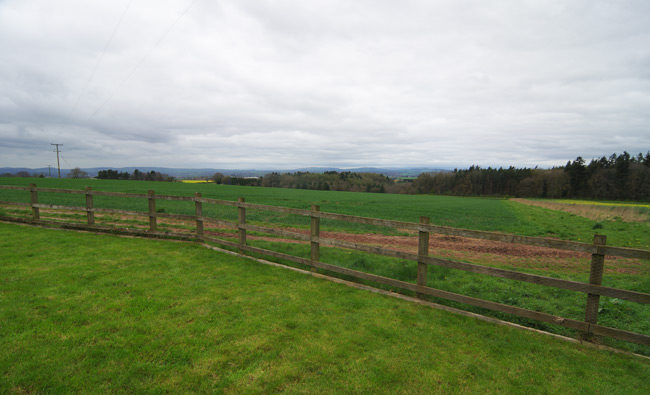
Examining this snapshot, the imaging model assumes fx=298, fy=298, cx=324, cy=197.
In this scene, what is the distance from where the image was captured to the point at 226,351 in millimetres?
3785

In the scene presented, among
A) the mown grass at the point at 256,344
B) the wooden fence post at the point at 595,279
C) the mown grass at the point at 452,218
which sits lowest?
the mown grass at the point at 452,218

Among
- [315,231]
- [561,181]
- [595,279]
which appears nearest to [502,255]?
[595,279]

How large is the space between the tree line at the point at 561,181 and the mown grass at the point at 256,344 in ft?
335

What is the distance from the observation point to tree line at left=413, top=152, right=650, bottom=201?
255 feet

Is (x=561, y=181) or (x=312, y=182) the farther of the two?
(x=312, y=182)

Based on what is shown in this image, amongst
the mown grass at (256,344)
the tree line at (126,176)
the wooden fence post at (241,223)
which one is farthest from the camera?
the tree line at (126,176)

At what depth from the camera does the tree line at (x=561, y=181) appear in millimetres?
77812

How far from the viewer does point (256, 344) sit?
3945 mm

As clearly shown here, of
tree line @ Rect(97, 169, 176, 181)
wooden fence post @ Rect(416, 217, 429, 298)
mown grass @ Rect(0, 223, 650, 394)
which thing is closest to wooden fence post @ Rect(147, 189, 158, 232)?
mown grass @ Rect(0, 223, 650, 394)

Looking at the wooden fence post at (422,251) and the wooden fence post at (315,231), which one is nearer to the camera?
the wooden fence post at (422,251)

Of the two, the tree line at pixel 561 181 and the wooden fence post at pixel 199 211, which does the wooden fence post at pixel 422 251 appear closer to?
the wooden fence post at pixel 199 211

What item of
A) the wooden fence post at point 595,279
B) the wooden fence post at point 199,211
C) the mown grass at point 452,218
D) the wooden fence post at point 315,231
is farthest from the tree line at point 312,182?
the wooden fence post at point 595,279

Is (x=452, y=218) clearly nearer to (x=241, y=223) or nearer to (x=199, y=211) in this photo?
(x=241, y=223)

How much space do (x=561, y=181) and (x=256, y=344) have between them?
113567 mm
